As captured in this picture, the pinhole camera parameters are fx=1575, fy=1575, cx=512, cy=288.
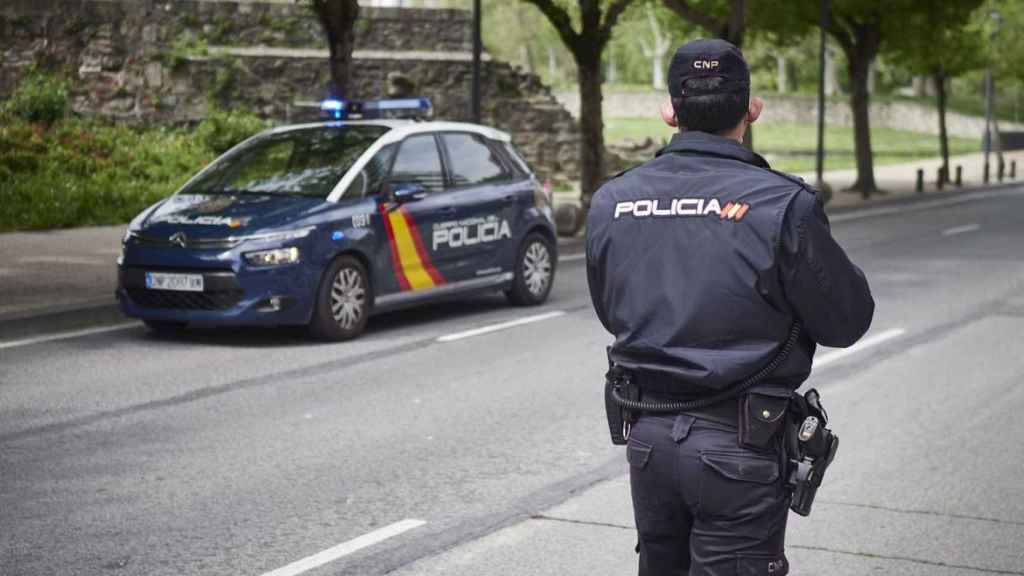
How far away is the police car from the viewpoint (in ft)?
37.7

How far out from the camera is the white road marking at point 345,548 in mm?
5902

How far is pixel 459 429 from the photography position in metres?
8.66

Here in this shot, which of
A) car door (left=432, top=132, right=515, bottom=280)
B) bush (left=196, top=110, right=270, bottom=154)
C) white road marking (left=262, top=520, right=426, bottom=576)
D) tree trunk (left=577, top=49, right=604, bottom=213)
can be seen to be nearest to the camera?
white road marking (left=262, top=520, right=426, bottom=576)

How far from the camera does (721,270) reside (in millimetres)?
3582

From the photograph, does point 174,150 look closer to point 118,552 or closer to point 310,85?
point 310,85

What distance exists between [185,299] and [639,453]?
836cm

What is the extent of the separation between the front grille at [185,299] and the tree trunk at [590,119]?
41.8ft

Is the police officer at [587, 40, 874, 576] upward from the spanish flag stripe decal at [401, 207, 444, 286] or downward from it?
upward

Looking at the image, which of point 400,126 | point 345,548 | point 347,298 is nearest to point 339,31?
point 400,126

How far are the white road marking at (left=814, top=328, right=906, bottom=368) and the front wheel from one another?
125 inches

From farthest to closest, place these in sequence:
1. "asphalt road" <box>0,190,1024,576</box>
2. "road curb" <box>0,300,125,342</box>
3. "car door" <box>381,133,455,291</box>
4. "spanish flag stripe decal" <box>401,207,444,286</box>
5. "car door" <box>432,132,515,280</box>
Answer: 1. "car door" <box>432,132,515,280</box>
2. "spanish flag stripe decal" <box>401,207,444,286</box>
3. "car door" <box>381,133,455,291</box>
4. "road curb" <box>0,300,125,342</box>
5. "asphalt road" <box>0,190,1024,576</box>

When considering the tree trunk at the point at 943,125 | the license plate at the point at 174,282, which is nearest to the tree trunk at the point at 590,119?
the license plate at the point at 174,282

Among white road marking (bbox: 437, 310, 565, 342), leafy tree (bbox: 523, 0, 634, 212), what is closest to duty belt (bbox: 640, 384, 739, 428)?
white road marking (bbox: 437, 310, 565, 342)

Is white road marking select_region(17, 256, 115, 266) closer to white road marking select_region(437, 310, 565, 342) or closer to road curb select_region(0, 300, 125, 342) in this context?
road curb select_region(0, 300, 125, 342)
